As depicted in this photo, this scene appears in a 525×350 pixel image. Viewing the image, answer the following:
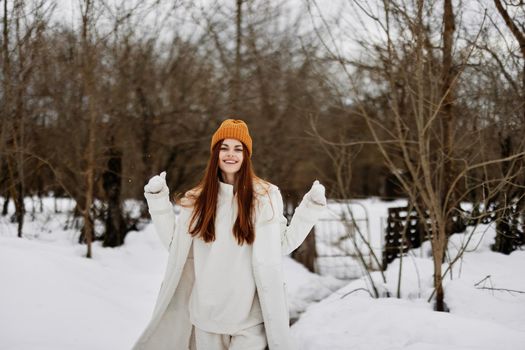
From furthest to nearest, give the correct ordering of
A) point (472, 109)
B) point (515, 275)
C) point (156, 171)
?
point (156, 171), point (472, 109), point (515, 275)

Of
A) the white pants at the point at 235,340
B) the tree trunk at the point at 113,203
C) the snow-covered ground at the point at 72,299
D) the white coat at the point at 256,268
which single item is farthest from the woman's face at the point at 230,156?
the tree trunk at the point at 113,203

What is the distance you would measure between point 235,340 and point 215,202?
0.71 metres

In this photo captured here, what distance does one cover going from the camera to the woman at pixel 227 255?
2.30 meters

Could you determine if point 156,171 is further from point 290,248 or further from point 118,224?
point 290,248

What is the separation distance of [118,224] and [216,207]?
692 centimetres

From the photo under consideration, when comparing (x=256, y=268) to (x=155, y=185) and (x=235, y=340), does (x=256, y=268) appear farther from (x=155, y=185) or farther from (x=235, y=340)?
(x=155, y=185)

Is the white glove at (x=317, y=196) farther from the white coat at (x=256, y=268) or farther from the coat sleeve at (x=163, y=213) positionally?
the coat sleeve at (x=163, y=213)

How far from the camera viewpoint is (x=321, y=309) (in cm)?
512

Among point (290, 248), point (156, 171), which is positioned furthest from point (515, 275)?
point (156, 171)

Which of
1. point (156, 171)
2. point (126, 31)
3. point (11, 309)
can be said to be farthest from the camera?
point (156, 171)

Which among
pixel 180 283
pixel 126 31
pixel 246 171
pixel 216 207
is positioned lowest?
pixel 180 283

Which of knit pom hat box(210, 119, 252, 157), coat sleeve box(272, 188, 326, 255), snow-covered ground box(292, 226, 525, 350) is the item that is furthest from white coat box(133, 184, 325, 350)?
snow-covered ground box(292, 226, 525, 350)

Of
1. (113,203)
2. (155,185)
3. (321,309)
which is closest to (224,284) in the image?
(155,185)

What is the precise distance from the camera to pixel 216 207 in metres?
2.42
